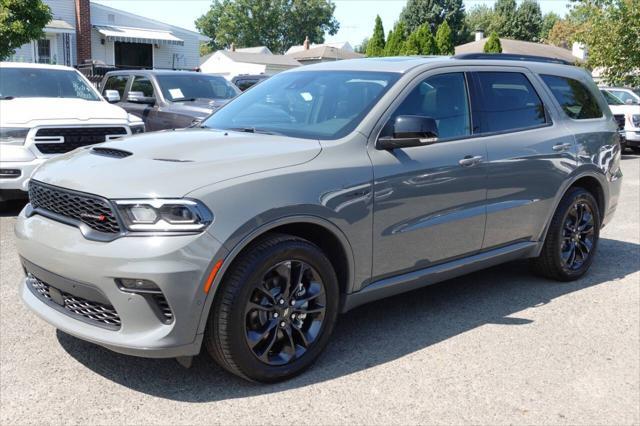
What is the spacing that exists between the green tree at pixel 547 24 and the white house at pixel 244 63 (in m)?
40.8

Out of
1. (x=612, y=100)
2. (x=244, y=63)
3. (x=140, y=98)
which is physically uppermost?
(x=244, y=63)

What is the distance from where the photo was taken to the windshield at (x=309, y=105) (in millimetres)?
4277

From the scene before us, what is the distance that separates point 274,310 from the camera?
3.66 metres

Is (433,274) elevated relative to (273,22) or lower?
lower

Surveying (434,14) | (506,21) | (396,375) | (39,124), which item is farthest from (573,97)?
(506,21)

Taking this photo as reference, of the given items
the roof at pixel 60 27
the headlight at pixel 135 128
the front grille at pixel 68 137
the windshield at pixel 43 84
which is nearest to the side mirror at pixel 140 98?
the windshield at pixel 43 84

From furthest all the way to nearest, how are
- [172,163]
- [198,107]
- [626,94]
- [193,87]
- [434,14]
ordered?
[434,14] < [626,94] < [193,87] < [198,107] < [172,163]

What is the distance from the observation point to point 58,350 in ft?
13.4

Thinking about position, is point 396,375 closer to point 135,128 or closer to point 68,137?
point 68,137

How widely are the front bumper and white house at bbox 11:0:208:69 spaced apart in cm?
2502

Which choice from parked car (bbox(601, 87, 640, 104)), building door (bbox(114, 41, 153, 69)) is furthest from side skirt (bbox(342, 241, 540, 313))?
building door (bbox(114, 41, 153, 69))

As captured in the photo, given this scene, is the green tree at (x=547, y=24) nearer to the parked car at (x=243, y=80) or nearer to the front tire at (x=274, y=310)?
the parked car at (x=243, y=80)

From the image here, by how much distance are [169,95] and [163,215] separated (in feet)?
25.3

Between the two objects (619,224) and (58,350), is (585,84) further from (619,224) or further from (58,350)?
(58,350)
